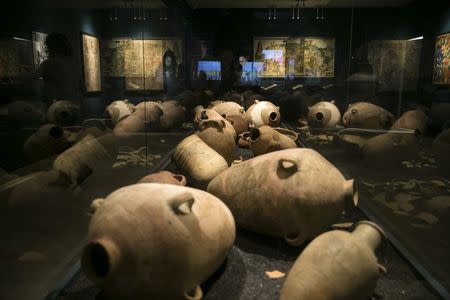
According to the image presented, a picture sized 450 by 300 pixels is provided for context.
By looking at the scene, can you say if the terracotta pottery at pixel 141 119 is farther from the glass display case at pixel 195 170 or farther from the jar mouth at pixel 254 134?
the jar mouth at pixel 254 134

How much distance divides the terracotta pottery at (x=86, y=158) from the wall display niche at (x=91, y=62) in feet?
0.98

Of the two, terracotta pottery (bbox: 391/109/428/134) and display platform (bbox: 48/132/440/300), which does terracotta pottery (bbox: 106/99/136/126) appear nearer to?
display platform (bbox: 48/132/440/300)

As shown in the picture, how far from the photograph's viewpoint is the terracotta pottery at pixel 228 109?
5.55m

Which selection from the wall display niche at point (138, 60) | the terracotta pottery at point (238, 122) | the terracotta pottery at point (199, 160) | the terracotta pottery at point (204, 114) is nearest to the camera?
the wall display niche at point (138, 60)

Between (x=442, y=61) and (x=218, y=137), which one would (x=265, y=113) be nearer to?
(x=218, y=137)

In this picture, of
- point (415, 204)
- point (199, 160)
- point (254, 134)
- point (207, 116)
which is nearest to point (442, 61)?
point (415, 204)

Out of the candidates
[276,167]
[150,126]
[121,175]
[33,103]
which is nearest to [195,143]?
[150,126]

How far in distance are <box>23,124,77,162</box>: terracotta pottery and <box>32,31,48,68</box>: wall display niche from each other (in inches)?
11.1

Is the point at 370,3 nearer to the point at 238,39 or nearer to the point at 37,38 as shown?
the point at 238,39

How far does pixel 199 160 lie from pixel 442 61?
7.02 feet

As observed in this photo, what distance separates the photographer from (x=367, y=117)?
3027 mm

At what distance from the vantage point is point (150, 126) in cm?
394

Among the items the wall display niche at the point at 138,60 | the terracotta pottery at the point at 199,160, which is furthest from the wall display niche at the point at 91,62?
the terracotta pottery at the point at 199,160

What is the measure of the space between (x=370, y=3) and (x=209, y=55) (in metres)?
2.53
